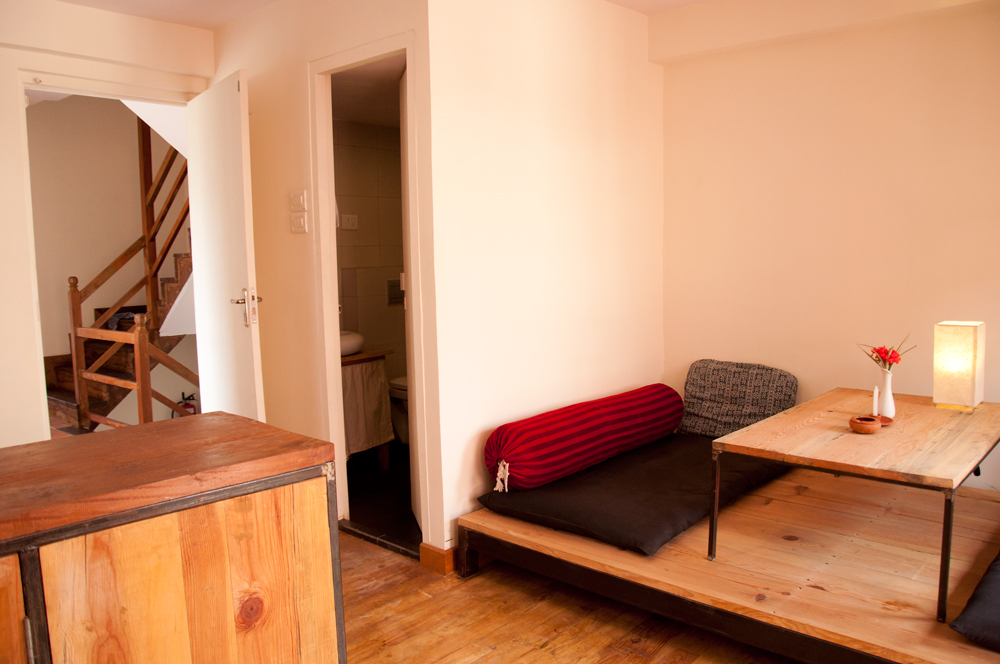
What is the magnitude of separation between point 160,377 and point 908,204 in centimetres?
540

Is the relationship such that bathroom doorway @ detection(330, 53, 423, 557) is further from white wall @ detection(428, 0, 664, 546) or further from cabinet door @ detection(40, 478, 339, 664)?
cabinet door @ detection(40, 478, 339, 664)

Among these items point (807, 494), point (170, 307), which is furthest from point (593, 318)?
point (170, 307)

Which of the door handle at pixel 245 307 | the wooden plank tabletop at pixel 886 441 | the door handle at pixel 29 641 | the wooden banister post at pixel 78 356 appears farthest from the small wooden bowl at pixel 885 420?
the wooden banister post at pixel 78 356

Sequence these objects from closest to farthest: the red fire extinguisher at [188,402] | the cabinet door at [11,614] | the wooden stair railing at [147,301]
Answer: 1. the cabinet door at [11,614]
2. the wooden stair railing at [147,301]
3. the red fire extinguisher at [188,402]

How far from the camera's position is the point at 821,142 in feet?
11.0

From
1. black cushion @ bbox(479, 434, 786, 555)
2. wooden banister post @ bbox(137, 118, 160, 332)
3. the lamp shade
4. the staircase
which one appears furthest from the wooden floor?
wooden banister post @ bbox(137, 118, 160, 332)

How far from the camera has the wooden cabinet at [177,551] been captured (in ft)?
3.28

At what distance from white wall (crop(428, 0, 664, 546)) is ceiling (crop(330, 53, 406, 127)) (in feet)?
1.29

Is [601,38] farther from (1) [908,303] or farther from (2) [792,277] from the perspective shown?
(1) [908,303]

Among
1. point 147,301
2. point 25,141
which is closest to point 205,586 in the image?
point 25,141

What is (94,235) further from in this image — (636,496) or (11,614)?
(11,614)

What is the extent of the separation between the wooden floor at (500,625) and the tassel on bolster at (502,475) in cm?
34

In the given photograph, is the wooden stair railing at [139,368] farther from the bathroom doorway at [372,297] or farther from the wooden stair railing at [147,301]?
the bathroom doorway at [372,297]

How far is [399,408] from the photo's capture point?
439cm
